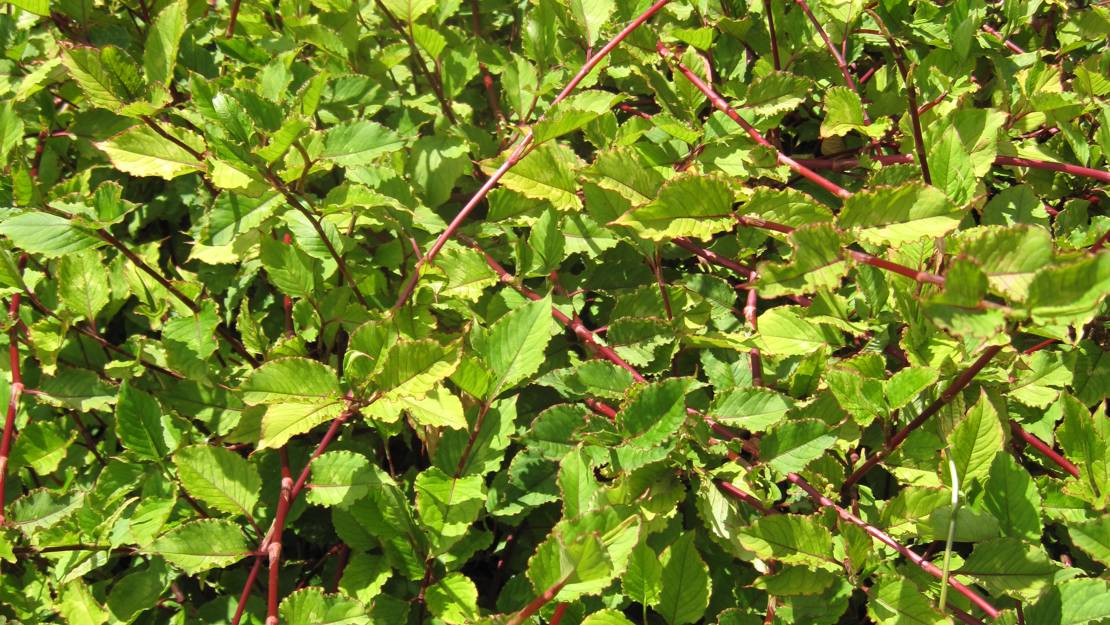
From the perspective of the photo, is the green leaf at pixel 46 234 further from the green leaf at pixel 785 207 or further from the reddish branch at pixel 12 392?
the green leaf at pixel 785 207

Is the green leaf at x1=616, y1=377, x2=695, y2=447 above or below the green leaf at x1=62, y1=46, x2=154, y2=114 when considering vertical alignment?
below

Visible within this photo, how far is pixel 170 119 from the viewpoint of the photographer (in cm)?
165

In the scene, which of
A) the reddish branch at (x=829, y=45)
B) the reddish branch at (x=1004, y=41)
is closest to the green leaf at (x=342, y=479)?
the reddish branch at (x=829, y=45)

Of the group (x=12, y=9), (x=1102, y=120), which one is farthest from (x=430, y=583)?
(x=12, y=9)

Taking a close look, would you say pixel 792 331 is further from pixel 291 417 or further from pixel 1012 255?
pixel 291 417

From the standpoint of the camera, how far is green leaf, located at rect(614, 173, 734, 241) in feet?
3.35

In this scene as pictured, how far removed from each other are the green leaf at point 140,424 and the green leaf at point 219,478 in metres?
0.09

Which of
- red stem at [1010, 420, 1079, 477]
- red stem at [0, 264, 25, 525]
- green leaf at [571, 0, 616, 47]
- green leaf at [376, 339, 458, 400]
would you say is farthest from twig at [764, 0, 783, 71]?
red stem at [0, 264, 25, 525]

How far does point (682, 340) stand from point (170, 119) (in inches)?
44.2

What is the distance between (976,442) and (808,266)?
1.27ft

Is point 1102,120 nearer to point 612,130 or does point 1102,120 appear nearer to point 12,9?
point 612,130

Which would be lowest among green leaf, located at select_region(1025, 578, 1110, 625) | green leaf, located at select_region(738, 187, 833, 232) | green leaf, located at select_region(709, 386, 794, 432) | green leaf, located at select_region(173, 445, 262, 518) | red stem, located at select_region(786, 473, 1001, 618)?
green leaf, located at select_region(173, 445, 262, 518)

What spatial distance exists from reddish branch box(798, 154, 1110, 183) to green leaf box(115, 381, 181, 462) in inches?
51.5

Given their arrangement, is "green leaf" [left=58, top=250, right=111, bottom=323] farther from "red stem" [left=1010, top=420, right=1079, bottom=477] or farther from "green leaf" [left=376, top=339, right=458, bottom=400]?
A: "red stem" [left=1010, top=420, right=1079, bottom=477]
